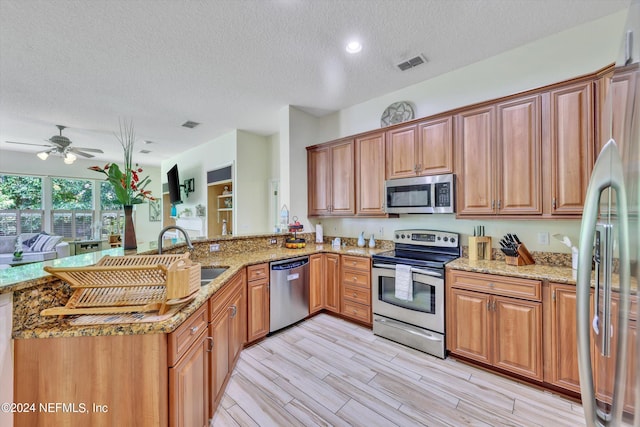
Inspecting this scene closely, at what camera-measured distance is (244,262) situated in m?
2.61

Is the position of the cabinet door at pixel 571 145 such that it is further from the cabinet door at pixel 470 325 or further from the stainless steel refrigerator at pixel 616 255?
the stainless steel refrigerator at pixel 616 255

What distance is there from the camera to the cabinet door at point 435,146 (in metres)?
2.70

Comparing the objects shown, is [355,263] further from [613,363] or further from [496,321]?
[613,363]

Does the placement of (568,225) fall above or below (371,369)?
above


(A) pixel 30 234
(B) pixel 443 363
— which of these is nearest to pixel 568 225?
(B) pixel 443 363

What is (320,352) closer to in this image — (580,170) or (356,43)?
(580,170)

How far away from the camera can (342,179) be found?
3641 millimetres

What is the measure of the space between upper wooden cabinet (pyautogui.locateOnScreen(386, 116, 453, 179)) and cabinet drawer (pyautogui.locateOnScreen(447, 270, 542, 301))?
1.08m

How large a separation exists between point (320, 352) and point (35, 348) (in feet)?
6.88

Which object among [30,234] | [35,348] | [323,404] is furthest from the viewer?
[30,234]

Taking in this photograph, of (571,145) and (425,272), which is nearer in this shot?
(571,145)

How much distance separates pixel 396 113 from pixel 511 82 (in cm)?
121

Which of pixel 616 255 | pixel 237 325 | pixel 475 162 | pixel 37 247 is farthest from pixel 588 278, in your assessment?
pixel 37 247

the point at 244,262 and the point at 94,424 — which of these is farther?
the point at 244,262
